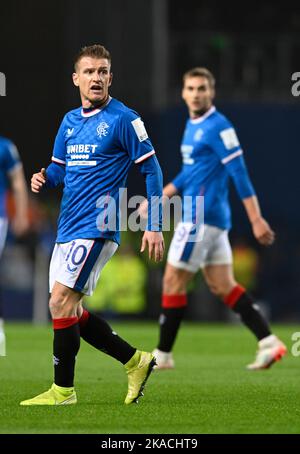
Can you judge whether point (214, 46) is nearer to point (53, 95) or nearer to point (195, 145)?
point (53, 95)

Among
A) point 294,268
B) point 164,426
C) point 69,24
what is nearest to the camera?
point 164,426

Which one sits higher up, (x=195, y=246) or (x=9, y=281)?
(x=195, y=246)

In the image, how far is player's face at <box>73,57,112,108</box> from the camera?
7520 millimetres

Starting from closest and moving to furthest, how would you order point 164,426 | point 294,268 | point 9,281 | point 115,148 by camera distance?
point 164,426 < point 115,148 < point 9,281 < point 294,268

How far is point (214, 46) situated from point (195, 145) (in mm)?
14571

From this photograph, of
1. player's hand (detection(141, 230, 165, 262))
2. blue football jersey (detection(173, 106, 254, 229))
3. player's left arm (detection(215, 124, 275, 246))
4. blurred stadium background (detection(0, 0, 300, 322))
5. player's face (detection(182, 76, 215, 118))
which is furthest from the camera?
blurred stadium background (detection(0, 0, 300, 322))

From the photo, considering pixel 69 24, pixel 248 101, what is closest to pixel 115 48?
pixel 69 24

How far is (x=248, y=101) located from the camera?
24.0 meters

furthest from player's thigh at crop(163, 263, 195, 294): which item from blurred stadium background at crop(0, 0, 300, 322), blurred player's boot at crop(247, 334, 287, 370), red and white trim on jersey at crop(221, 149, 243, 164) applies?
blurred stadium background at crop(0, 0, 300, 322)

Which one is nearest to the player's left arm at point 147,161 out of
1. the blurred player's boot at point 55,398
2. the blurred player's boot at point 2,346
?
the blurred player's boot at point 55,398

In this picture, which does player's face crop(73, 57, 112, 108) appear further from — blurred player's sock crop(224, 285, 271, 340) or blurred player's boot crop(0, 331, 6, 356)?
blurred player's boot crop(0, 331, 6, 356)

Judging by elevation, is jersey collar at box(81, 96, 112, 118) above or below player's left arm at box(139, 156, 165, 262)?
above

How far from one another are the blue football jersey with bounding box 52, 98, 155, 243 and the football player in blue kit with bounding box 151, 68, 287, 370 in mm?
2806

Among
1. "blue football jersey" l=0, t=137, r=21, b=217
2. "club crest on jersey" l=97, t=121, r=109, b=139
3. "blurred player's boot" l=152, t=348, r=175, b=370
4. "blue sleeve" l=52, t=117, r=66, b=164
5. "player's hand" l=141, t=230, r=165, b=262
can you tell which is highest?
"club crest on jersey" l=97, t=121, r=109, b=139
